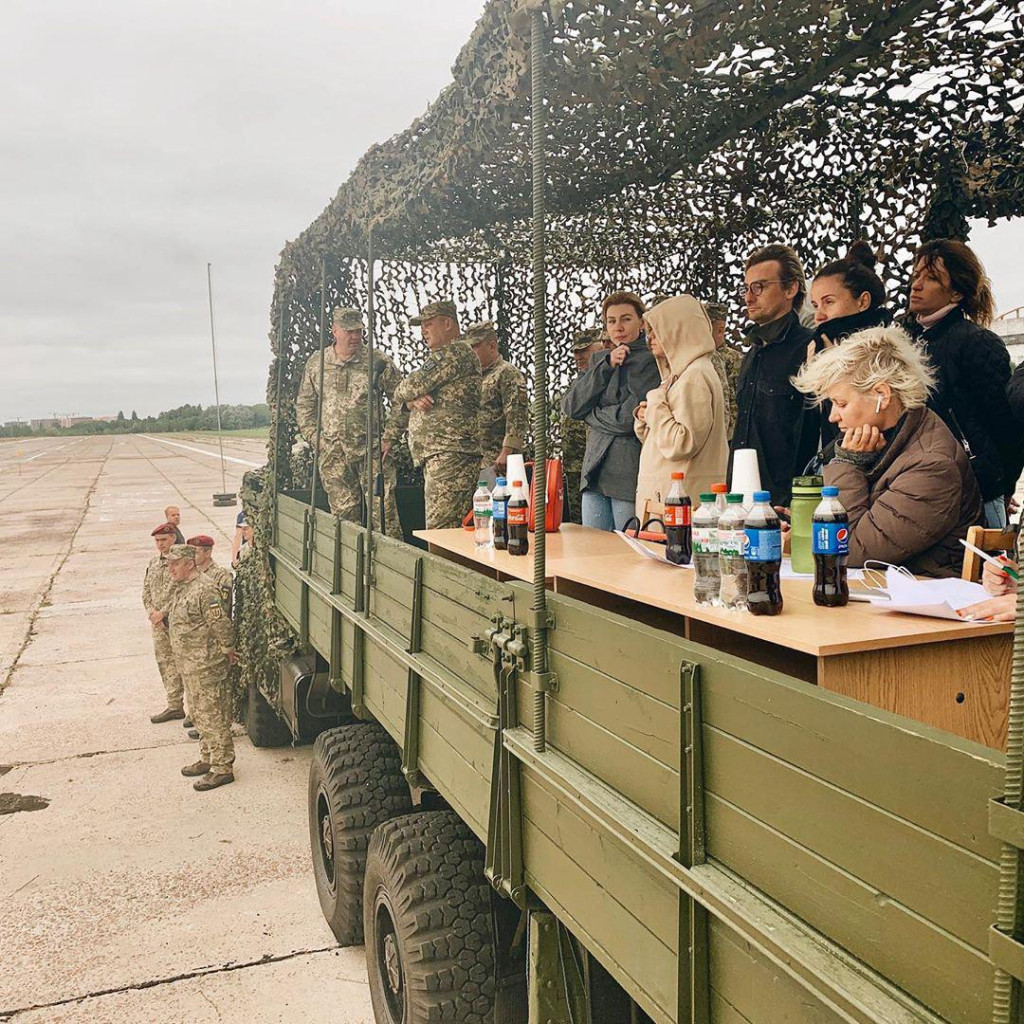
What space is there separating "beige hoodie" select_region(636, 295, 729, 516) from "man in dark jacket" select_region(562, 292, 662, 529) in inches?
33.7

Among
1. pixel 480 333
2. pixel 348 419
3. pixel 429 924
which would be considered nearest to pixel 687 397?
pixel 429 924

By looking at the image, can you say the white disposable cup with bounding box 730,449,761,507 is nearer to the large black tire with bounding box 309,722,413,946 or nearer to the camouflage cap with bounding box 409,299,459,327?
the large black tire with bounding box 309,722,413,946

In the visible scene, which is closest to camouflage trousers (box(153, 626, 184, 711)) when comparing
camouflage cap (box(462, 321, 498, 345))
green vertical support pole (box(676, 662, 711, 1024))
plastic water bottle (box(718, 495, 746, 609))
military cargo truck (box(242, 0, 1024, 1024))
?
military cargo truck (box(242, 0, 1024, 1024))

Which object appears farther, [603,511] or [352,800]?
[603,511]

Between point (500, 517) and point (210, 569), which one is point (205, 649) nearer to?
point (210, 569)

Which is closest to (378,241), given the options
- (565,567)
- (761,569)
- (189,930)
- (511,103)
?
(511,103)

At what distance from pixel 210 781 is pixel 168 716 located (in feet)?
6.30

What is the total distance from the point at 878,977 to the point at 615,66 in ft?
8.61

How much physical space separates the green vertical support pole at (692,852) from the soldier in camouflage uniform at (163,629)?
6.97 metres

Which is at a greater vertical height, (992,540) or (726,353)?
(726,353)

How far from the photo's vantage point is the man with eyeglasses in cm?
362

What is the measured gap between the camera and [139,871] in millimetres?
5137

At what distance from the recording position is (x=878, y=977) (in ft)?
4.46

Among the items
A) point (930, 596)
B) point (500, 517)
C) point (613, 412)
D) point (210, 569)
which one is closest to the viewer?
point (930, 596)
